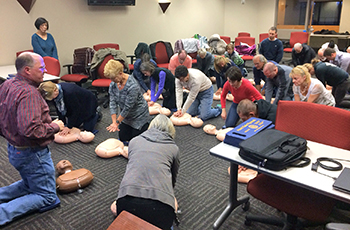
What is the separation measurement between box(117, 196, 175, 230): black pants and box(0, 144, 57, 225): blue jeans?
2.91ft

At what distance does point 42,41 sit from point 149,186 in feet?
13.8

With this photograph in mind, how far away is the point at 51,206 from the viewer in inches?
90.9

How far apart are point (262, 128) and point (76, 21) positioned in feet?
17.3

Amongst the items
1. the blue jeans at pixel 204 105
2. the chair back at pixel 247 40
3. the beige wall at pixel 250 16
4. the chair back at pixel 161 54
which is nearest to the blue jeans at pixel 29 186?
the blue jeans at pixel 204 105

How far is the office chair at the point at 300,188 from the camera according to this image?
1.64 metres

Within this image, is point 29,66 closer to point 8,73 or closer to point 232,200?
point 232,200

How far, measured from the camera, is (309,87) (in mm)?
3082

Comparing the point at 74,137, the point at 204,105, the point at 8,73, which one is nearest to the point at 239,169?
the point at 204,105

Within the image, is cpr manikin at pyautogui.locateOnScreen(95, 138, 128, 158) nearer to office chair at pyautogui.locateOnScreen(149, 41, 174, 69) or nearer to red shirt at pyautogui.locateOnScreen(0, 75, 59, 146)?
red shirt at pyautogui.locateOnScreen(0, 75, 59, 146)

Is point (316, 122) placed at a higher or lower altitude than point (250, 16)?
lower

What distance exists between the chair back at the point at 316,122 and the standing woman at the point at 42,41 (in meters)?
4.21

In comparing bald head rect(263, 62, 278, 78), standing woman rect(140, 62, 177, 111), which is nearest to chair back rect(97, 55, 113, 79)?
standing woman rect(140, 62, 177, 111)

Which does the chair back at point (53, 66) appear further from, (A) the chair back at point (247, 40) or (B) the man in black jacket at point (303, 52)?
(A) the chair back at point (247, 40)

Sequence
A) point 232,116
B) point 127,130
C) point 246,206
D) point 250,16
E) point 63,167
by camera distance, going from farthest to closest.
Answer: point 250,16, point 232,116, point 127,130, point 63,167, point 246,206
